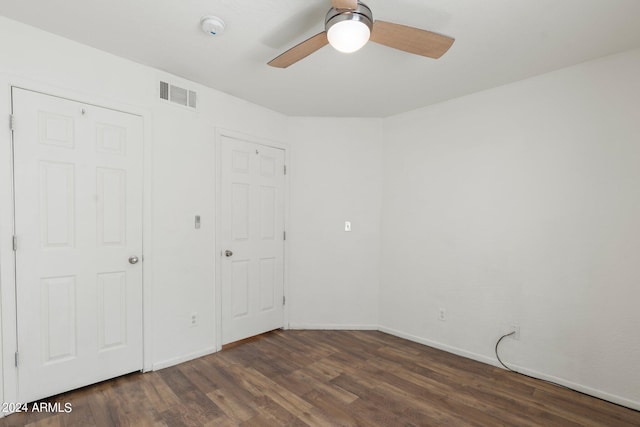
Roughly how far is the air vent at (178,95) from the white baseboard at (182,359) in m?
2.31

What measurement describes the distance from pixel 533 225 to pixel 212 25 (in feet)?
9.60

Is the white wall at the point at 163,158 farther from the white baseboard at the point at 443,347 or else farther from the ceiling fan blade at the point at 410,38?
the white baseboard at the point at 443,347

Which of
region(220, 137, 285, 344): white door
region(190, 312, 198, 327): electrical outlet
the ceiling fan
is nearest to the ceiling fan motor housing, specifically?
the ceiling fan

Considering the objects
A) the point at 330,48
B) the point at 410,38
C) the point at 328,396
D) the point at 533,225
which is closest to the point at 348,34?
the point at 410,38

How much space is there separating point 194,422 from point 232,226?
1705mm

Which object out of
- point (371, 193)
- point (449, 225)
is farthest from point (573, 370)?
point (371, 193)

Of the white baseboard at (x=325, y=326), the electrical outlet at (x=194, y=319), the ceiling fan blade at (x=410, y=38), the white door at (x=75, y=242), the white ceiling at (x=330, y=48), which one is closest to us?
the ceiling fan blade at (x=410, y=38)

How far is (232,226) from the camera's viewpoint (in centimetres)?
308

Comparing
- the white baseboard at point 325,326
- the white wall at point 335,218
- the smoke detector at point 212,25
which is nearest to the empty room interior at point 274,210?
the smoke detector at point 212,25

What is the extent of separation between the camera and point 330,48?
7.00ft

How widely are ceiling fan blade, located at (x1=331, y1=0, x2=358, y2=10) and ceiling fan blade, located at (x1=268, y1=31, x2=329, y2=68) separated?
0.18 metres

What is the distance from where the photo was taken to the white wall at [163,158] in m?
1.91

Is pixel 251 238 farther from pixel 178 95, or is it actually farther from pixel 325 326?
pixel 178 95

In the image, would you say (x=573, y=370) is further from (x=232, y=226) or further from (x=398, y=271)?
(x=232, y=226)
